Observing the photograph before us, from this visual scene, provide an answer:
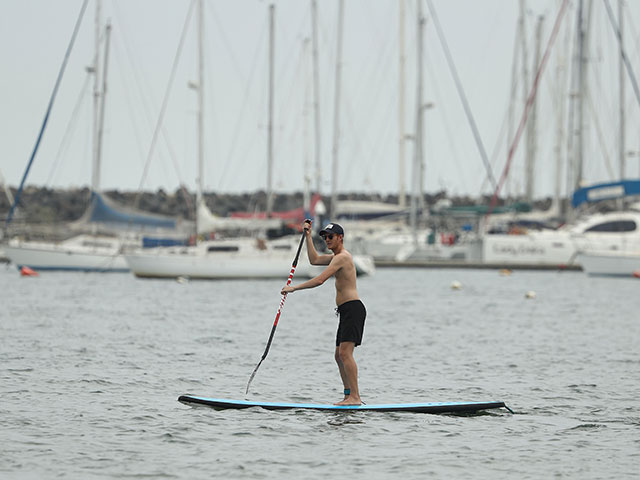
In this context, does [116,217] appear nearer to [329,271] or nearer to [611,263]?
[611,263]

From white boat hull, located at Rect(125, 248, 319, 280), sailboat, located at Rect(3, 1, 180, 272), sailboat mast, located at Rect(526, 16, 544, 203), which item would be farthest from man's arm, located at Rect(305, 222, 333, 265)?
sailboat mast, located at Rect(526, 16, 544, 203)

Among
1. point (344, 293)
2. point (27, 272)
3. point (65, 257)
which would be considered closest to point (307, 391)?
point (344, 293)

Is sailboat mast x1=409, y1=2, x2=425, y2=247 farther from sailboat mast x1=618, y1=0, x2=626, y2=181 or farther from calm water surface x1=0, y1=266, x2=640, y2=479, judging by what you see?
calm water surface x1=0, y1=266, x2=640, y2=479

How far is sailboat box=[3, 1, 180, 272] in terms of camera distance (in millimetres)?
54719

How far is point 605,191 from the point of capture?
55031 millimetres

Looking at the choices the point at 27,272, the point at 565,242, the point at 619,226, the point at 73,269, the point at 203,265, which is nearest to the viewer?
the point at 203,265

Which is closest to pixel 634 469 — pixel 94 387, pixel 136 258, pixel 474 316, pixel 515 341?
pixel 94 387

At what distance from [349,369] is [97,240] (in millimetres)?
43662

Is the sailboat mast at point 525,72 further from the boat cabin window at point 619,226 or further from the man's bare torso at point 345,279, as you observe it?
the man's bare torso at point 345,279

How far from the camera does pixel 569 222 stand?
203ft

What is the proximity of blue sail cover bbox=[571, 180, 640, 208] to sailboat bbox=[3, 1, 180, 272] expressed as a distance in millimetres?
19646

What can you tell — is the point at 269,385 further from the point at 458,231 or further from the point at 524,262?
the point at 458,231

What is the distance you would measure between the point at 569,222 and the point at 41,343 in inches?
1712

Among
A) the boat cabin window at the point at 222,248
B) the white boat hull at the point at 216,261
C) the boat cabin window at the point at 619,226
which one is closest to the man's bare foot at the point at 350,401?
the white boat hull at the point at 216,261
